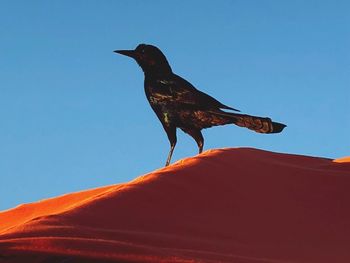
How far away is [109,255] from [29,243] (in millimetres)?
260

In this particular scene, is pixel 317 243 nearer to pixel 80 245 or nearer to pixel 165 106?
pixel 80 245

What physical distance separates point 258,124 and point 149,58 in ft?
4.77

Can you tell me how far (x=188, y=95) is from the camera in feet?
17.1

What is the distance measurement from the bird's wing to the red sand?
0.47 meters

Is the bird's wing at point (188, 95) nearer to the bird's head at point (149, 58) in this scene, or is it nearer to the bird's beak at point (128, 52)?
the bird's head at point (149, 58)

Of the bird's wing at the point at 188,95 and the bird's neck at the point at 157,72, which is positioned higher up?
the bird's neck at the point at 157,72

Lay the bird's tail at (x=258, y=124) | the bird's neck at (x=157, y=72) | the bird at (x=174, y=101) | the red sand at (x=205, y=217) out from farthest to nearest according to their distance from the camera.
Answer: the bird's neck at (x=157, y=72), the bird at (x=174, y=101), the bird's tail at (x=258, y=124), the red sand at (x=205, y=217)

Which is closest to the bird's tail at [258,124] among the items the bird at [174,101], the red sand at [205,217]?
the bird at [174,101]

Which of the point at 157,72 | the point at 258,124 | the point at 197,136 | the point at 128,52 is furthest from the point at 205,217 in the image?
the point at 128,52

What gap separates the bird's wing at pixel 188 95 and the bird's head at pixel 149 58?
149 millimetres

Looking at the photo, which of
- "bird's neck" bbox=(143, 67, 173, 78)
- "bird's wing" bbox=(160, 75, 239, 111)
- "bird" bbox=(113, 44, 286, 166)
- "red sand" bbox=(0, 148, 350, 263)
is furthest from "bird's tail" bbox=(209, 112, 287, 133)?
"bird's neck" bbox=(143, 67, 173, 78)

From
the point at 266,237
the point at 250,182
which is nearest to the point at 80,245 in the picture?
the point at 266,237

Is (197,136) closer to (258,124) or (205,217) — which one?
(258,124)

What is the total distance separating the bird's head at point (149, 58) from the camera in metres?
5.59
